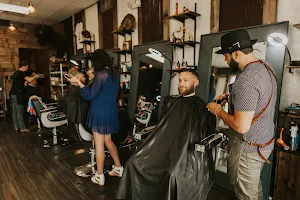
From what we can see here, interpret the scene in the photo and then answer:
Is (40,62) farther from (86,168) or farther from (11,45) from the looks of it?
(86,168)

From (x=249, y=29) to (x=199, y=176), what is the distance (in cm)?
136

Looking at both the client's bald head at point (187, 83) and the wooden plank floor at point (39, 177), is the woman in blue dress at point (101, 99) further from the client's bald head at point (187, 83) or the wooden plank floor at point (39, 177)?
the client's bald head at point (187, 83)

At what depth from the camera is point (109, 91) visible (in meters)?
2.10

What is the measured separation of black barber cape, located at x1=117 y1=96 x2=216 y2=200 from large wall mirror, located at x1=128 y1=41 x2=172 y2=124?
1119mm

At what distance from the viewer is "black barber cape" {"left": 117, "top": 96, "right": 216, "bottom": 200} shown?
146cm

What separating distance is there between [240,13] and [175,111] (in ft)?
3.99

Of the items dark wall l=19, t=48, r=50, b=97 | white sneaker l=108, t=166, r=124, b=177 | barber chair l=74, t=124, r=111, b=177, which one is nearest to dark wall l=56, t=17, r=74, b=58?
dark wall l=19, t=48, r=50, b=97

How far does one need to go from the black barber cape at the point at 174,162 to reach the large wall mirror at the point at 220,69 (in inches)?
23.3

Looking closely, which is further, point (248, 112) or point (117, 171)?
point (117, 171)

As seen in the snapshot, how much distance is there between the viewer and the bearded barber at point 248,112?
1180 mm

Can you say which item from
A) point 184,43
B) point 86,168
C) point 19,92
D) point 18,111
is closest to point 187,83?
point 184,43

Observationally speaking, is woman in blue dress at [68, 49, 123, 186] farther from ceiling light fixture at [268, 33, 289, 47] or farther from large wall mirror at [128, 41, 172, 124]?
ceiling light fixture at [268, 33, 289, 47]

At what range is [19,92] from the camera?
411 cm

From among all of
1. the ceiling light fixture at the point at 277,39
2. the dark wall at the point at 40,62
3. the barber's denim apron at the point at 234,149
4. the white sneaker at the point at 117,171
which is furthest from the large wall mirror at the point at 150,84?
the dark wall at the point at 40,62
